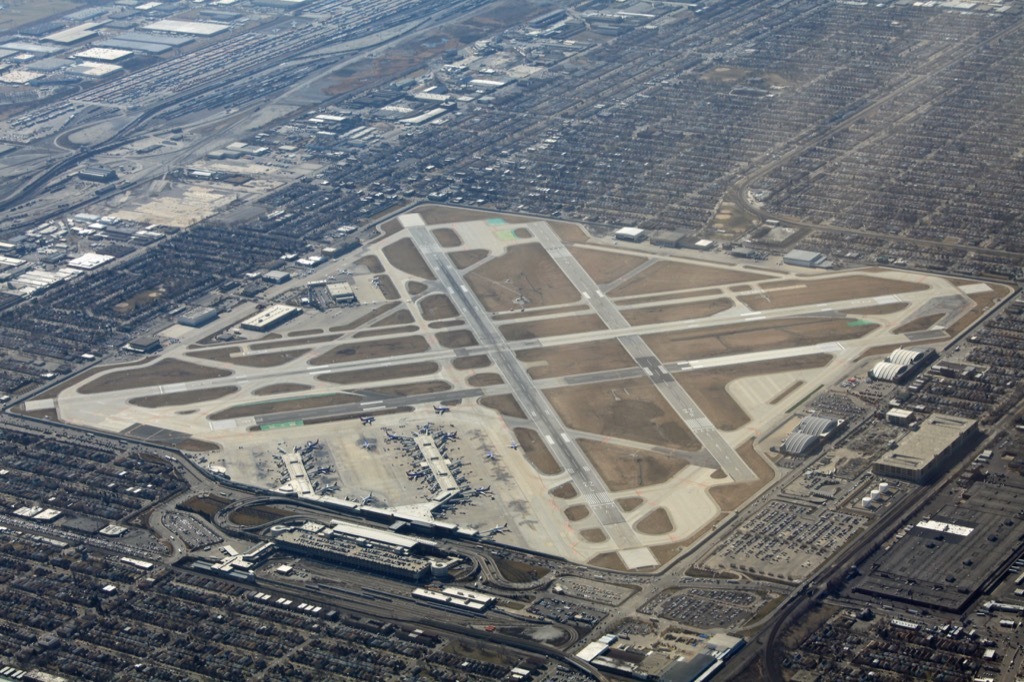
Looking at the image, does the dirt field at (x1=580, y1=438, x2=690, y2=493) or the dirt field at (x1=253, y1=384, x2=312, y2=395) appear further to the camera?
the dirt field at (x1=253, y1=384, x2=312, y2=395)

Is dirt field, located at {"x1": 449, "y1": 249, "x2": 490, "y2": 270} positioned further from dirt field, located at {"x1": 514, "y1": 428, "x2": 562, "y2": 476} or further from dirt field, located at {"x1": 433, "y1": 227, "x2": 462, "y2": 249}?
dirt field, located at {"x1": 514, "y1": 428, "x2": 562, "y2": 476}

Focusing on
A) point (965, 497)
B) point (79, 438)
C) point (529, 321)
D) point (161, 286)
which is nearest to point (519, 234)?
point (529, 321)

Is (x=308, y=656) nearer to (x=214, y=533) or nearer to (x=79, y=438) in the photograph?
(x=214, y=533)

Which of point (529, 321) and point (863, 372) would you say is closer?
point (863, 372)

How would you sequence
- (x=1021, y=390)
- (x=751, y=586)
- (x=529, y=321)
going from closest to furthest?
(x=751, y=586), (x=1021, y=390), (x=529, y=321)

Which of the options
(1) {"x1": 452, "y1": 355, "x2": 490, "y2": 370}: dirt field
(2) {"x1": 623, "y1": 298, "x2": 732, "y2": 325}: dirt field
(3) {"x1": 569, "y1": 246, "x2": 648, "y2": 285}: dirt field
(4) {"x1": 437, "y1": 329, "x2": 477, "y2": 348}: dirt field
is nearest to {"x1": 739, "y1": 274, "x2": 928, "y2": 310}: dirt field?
(2) {"x1": 623, "y1": 298, "x2": 732, "y2": 325}: dirt field

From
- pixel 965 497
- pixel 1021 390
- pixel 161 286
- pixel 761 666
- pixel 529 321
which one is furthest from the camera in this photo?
pixel 161 286

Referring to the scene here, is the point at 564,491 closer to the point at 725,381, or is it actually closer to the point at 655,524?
the point at 655,524
